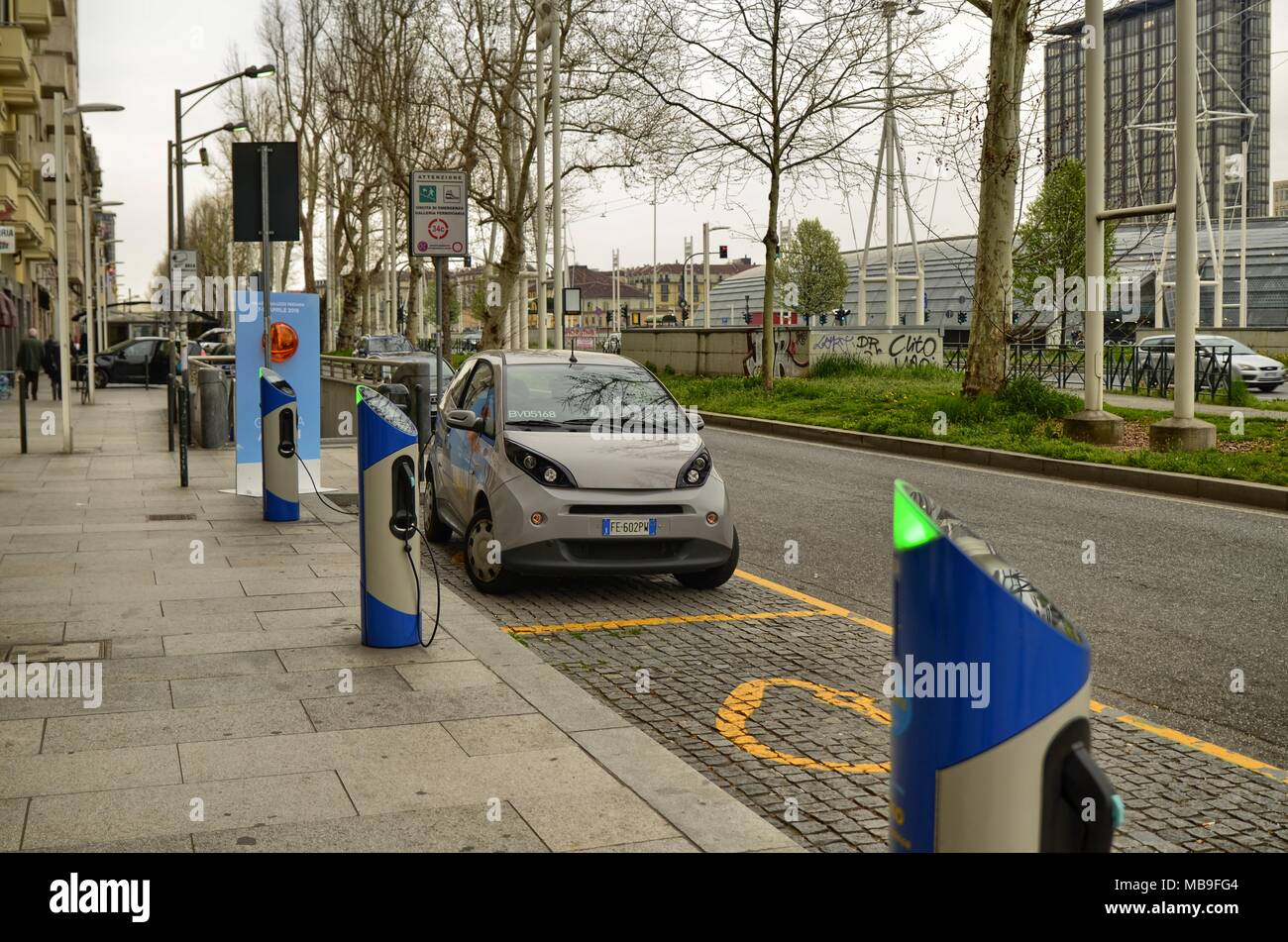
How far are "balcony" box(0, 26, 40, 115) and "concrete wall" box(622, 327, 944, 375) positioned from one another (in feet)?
58.2

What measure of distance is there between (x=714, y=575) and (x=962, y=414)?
1204 cm

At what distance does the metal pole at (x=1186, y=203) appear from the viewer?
1575cm

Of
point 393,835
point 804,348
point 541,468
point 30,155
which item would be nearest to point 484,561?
point 541,468

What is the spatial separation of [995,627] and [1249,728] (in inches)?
165

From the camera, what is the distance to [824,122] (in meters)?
27.5

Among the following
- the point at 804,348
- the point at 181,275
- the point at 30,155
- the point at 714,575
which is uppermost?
the point at 30,155

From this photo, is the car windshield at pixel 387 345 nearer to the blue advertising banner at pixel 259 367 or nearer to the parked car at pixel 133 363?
the parked car at pixel 133 363

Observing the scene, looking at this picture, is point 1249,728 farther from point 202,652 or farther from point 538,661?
point 202,652

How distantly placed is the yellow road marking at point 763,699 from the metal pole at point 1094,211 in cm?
1200

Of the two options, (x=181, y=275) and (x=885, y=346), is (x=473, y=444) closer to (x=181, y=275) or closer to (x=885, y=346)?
(x=885, y=346)

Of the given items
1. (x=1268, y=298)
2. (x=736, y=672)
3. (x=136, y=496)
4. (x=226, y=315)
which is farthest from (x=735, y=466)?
(x=226, y=315)

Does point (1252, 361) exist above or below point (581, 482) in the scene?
above

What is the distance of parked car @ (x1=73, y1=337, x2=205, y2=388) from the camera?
43.0m

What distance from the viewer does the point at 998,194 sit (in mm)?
20578
